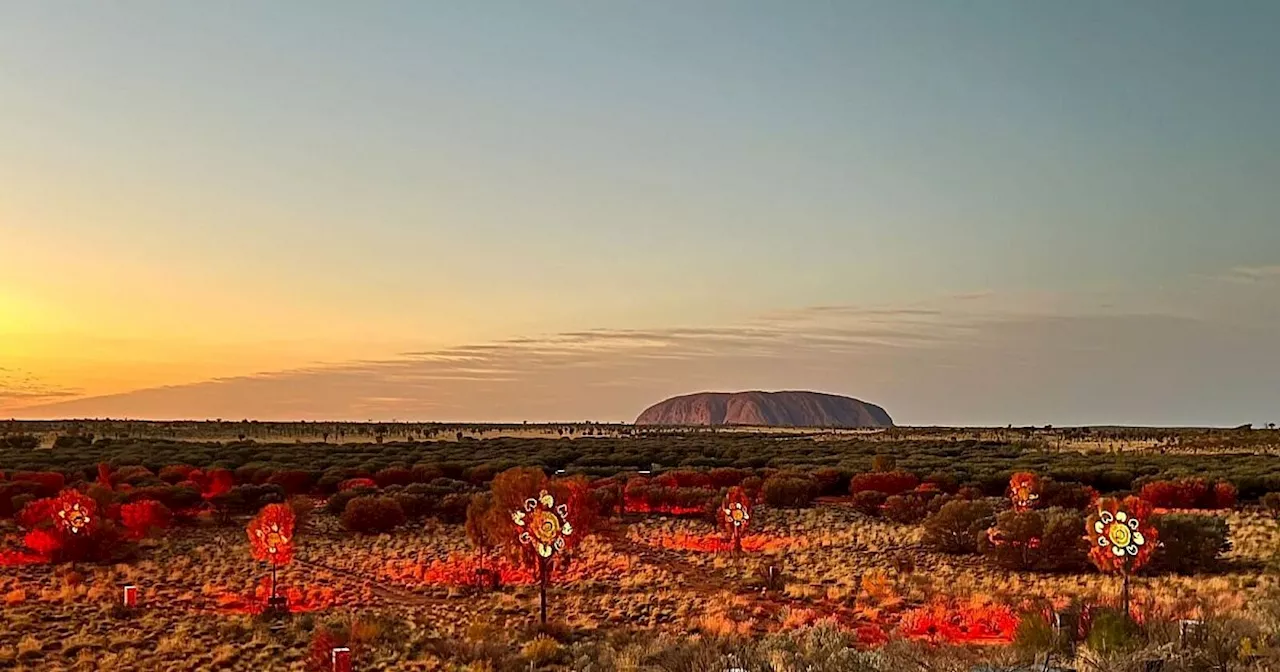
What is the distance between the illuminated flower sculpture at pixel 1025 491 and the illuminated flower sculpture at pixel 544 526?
67.1 ft

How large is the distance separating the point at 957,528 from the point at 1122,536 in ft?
30.6

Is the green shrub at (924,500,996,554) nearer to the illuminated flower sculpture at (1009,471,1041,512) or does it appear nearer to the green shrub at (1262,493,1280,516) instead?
the illuminated flower sculpture at (1009,471,1041,512)

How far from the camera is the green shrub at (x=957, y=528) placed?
26391mm

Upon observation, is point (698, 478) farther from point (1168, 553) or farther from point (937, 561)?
point (1168, 553)

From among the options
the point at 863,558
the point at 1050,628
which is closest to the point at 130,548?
the point at 863,558

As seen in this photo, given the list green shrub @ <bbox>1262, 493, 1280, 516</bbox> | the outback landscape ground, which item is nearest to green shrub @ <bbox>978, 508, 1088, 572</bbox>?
the outback landscape ground

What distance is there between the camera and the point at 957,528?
86.6ft

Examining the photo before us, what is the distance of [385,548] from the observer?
2822cm

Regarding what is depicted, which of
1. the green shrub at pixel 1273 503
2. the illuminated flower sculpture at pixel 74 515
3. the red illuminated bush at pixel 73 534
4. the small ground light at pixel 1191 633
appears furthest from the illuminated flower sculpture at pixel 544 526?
the green shrub at pixel 1273 503

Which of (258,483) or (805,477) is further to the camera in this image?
(258,483)

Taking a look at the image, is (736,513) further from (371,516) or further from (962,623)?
(371,516)

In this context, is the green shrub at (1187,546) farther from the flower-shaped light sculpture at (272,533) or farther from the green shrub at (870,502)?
the flower-shaped light sculpture at (272,533)

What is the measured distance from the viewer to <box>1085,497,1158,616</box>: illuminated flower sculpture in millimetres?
17234

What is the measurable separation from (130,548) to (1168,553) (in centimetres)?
2861
